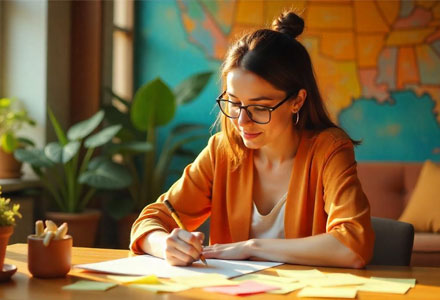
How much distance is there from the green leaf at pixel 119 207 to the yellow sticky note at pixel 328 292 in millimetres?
3237

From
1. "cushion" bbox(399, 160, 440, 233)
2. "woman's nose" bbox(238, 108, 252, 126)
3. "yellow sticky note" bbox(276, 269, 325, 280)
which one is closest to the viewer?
"yellow sticky note" bbox(276, 269, 325, 280)

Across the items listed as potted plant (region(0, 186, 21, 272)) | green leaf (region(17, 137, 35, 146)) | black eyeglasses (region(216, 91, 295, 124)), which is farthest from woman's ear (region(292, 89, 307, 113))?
green leaf (region(17, 137, 35, 146))

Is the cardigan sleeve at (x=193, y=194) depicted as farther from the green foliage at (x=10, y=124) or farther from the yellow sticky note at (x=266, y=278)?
the green foliage at (x=10, y=124)

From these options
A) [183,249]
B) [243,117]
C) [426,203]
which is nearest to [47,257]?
[183,249]

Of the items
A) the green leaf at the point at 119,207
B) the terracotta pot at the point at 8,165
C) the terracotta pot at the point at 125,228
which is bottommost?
the terracotta pot at the point at 125,228

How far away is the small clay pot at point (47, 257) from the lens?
1378mm

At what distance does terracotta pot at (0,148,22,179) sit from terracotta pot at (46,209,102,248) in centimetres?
33

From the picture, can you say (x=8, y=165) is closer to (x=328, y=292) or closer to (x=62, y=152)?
(x=62, y=152)

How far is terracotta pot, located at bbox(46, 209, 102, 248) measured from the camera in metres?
4.10

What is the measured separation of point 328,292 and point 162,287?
0.32 meters

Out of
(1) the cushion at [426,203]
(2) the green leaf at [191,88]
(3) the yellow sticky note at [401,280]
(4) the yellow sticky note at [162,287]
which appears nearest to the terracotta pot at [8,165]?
(2) the green leaf at [191,88]

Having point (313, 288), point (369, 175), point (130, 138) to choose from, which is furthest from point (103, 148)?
point (313, 288)

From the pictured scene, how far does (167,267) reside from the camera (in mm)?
1552

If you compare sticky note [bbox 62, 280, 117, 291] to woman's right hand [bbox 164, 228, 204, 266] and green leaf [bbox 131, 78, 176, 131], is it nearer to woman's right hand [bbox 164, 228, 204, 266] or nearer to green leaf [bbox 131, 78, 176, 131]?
woman's right hand [bbox 164, 228, 204, 266]
